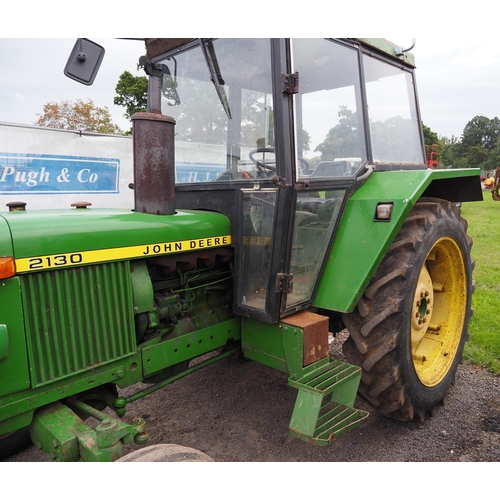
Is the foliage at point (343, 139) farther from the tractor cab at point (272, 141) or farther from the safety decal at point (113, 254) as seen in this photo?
the safety decal at point (113, 254)

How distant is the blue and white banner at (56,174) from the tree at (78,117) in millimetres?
9861

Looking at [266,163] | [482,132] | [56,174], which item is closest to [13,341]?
[266,163]

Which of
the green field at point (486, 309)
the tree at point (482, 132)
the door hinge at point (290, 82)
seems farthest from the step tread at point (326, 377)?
the tree at point (482, 132)

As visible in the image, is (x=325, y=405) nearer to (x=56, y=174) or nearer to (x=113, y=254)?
(x=113, y=254)

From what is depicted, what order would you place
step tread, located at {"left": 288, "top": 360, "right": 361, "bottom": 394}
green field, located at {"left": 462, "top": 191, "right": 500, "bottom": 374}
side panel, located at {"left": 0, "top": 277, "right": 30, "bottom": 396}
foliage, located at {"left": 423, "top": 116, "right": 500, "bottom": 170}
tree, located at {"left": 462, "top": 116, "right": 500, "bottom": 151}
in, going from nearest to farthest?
side panel, located at {"left": 0, "top": 277, "right": 30, "bottom": 396} < step tread, located at {"left": 288, "top": 360, "right": 361, "bottom": 394} < green field, located at {"left": 462, "top": 191, "right": 500, "bottom": 374} < foliage, located at {"left": 423, "top": 116, "right": 500, "bottom": 170} < tree, located at {"left": 462, "top": 116, "right": 500, "bottom": 151}

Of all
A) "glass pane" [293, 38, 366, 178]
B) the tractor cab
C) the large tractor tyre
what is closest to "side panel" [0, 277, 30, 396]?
the tractor cab

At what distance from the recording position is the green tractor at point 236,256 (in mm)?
1872

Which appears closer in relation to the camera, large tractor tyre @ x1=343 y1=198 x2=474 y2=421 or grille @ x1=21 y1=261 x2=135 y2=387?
grille @ x1=21 y1=261 x2=135 y2=387

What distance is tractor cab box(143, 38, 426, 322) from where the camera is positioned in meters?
2.29

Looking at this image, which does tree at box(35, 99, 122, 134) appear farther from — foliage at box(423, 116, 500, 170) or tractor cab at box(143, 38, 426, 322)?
foliage at box(423, 116, 500, 170)

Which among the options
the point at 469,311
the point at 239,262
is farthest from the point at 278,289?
the point at 469,311

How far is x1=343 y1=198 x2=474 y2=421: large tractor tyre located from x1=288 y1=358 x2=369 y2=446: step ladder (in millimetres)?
207

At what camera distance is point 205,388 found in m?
3.31

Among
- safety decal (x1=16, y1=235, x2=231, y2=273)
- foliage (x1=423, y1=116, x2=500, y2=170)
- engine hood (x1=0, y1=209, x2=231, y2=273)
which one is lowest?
safety decal (x1=16, y1=235, x2=231, y2=273)
